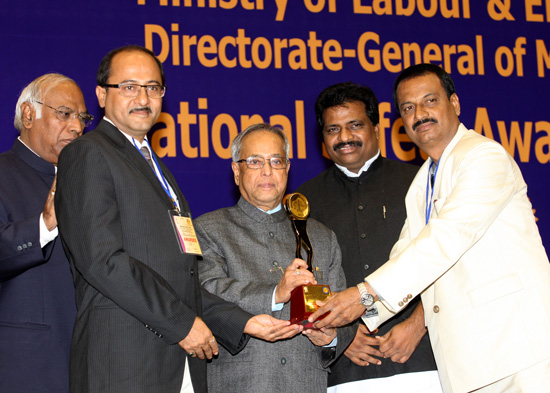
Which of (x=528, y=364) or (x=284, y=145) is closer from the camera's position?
(x=528, y=364)

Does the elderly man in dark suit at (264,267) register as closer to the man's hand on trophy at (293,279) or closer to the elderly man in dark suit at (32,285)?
the man's hand on trophy at (293,279)

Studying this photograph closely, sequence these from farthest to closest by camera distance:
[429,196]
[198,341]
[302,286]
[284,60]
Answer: [284,60]
[429,196]
[302,286]
[198,341]

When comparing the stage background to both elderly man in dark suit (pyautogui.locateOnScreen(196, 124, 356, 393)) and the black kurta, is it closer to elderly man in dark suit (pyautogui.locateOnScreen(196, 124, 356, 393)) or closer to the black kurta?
the black kurta

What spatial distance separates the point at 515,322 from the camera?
2.63m

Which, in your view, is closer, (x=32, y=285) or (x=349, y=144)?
(x=32, y=285)

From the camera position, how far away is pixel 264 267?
300cm

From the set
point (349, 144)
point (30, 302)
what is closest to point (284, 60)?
point (349, 144)

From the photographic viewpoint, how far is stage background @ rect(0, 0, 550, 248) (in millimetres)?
4617

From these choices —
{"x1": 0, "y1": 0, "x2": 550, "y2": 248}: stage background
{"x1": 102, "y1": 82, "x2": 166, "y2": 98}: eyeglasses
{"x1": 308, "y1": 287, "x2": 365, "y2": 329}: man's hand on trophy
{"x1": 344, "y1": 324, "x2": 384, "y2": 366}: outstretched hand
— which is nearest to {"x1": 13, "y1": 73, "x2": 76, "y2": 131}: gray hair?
{"x1": 102, "y1": 82, "x2": 166, "y2": 98}: eyeglasses

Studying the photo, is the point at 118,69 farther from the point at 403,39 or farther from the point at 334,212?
the point at 403,39

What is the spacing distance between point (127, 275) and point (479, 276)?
4.61 ft

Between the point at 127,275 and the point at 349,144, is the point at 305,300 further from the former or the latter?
the point at 349,144

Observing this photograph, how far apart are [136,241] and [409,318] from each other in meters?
1.48

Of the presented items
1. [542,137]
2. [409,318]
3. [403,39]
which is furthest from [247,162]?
[542,137]
